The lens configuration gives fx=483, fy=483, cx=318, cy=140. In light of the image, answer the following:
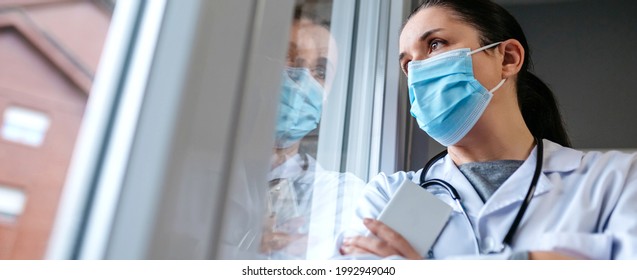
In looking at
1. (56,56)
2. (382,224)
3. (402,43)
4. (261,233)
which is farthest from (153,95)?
(402,43)

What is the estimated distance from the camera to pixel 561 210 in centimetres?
89

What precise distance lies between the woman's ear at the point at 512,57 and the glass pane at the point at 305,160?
1.38 feet

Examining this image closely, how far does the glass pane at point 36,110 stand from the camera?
20.0 inches

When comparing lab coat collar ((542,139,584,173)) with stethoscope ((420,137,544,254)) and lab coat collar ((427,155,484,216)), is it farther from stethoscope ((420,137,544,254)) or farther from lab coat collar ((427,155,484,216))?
lab coat collar ((427,155,484,216))

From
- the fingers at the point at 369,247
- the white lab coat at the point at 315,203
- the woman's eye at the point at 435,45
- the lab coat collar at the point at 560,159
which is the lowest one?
the fingers at the point at 369,247

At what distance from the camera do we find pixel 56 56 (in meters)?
0.54

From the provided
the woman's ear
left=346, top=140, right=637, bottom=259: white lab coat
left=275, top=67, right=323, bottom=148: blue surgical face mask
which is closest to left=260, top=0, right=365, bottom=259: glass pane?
left=275, top=67, right=323, bottom=148: blue surgical face mask

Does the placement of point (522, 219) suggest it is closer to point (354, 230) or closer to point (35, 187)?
point (354, 230)

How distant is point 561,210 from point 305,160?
0.50 metres

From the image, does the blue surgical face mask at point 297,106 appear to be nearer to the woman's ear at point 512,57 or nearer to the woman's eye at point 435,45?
the woman's eye at point 435,45

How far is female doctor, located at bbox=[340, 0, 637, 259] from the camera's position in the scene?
2.71 ft

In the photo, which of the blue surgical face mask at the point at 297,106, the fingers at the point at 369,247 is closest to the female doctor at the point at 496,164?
the fingers at the point at 369,247

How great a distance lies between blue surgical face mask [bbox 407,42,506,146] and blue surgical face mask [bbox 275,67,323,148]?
242 mm

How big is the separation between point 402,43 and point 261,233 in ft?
2.39
